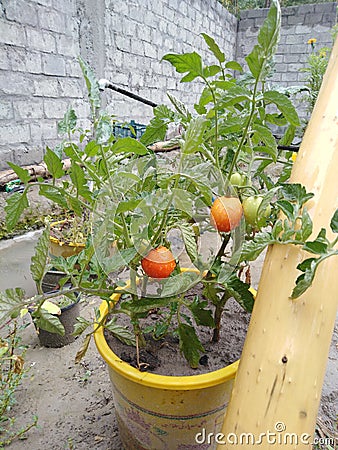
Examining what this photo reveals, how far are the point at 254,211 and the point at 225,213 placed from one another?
0.24 feet

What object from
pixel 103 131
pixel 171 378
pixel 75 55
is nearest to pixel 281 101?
pixel 103 131

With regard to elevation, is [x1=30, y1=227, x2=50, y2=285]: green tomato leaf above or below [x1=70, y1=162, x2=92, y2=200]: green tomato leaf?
below

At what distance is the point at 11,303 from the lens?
0.65m

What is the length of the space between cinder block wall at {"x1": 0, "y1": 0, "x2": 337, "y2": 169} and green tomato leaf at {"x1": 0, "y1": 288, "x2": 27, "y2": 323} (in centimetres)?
91

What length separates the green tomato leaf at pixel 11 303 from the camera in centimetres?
64

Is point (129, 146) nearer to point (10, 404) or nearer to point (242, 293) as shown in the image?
point (242, 293)

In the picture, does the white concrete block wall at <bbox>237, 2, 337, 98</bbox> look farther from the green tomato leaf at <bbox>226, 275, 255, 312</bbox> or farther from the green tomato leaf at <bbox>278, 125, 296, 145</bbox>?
the green tomato leaf at <bbox>226, 275, 255, 312</bbox>

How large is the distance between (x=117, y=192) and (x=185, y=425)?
539 mm

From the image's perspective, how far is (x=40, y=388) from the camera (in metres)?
1.31

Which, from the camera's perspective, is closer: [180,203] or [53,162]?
[180,203]

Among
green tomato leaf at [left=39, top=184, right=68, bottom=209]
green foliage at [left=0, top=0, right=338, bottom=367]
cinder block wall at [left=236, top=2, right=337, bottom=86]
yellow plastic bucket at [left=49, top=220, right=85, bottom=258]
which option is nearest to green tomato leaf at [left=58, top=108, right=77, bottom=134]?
green foliage at [left=0, top=0, right=338, bottom=367]

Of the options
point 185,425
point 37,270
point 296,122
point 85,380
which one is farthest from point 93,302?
point 296,122

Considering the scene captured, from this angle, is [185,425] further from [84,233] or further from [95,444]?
[84,233]

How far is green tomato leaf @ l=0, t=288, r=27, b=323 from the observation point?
25.0 inches
